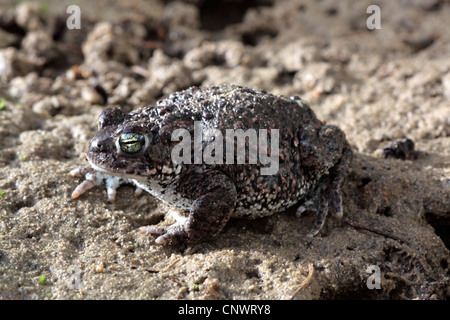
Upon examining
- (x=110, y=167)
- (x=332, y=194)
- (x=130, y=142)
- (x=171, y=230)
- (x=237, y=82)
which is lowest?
(x=171, y=230)

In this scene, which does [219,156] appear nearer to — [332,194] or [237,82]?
[332,194]

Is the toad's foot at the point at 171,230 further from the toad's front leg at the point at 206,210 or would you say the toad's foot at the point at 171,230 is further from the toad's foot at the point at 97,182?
the toad's foot at the point at 97,182

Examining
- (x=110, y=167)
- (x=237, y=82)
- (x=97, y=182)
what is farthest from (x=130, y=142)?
(x=237, y=82)

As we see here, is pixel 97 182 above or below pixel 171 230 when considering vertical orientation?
above

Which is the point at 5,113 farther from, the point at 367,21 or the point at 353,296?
the point at 367,21

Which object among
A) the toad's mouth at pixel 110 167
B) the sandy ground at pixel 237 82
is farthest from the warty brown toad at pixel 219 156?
the sandy ground at pixel 237 82

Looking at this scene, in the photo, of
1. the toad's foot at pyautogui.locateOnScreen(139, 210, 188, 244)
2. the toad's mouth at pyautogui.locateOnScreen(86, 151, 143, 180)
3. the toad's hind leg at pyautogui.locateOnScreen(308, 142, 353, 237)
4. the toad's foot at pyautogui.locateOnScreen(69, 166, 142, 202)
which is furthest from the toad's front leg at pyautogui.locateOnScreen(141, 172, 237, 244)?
the toad's hind leg at pyautogui.locateOnScreen(308, 142, 353, 237)
